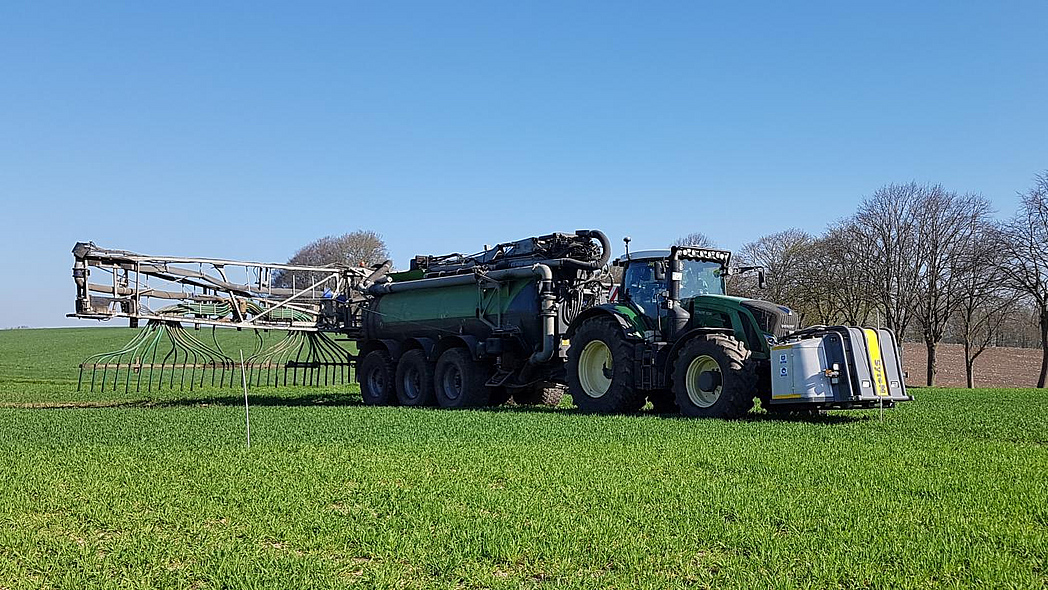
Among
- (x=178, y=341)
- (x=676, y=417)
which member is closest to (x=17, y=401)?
(x=178, y=341)

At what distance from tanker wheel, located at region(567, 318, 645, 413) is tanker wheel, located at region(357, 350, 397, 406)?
5280mm

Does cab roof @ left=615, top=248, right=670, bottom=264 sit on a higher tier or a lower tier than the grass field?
higher

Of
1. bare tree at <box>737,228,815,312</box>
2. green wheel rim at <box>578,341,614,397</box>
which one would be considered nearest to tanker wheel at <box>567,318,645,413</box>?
green wheel rim at <box>578,341,614,397</box>

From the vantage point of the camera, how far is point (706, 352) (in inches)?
559

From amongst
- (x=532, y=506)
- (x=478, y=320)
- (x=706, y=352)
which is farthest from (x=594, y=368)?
(x=532, y=506)

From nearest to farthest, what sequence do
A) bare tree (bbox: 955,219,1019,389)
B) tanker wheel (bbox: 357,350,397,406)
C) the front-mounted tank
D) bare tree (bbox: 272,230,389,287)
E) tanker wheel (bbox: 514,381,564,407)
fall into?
the front-mounted tank < tanker wheel (bbox: 514,381,564,407) < tanker wheel (bbox: 357,350,397,406) < bare tree (bbox: 955,219,1019,389) < bare tree (bbox: 272,230,389,287)

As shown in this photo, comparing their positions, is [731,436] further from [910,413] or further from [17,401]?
[17,401]

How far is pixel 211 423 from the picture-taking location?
554 inches

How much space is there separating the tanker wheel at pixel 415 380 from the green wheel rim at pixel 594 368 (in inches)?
161

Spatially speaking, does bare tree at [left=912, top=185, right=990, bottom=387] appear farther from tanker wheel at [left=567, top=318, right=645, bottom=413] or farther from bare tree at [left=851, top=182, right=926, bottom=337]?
tanker wheel at [left=567, top=318, right=645, bottom=413]

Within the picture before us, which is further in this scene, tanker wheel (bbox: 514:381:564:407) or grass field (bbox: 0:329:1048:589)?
tanker wheel (bbox: 514:381:564:407)

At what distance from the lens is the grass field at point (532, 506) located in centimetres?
559

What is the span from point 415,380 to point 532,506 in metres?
13.0

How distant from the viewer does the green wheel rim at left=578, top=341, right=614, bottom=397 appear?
16297 mm
